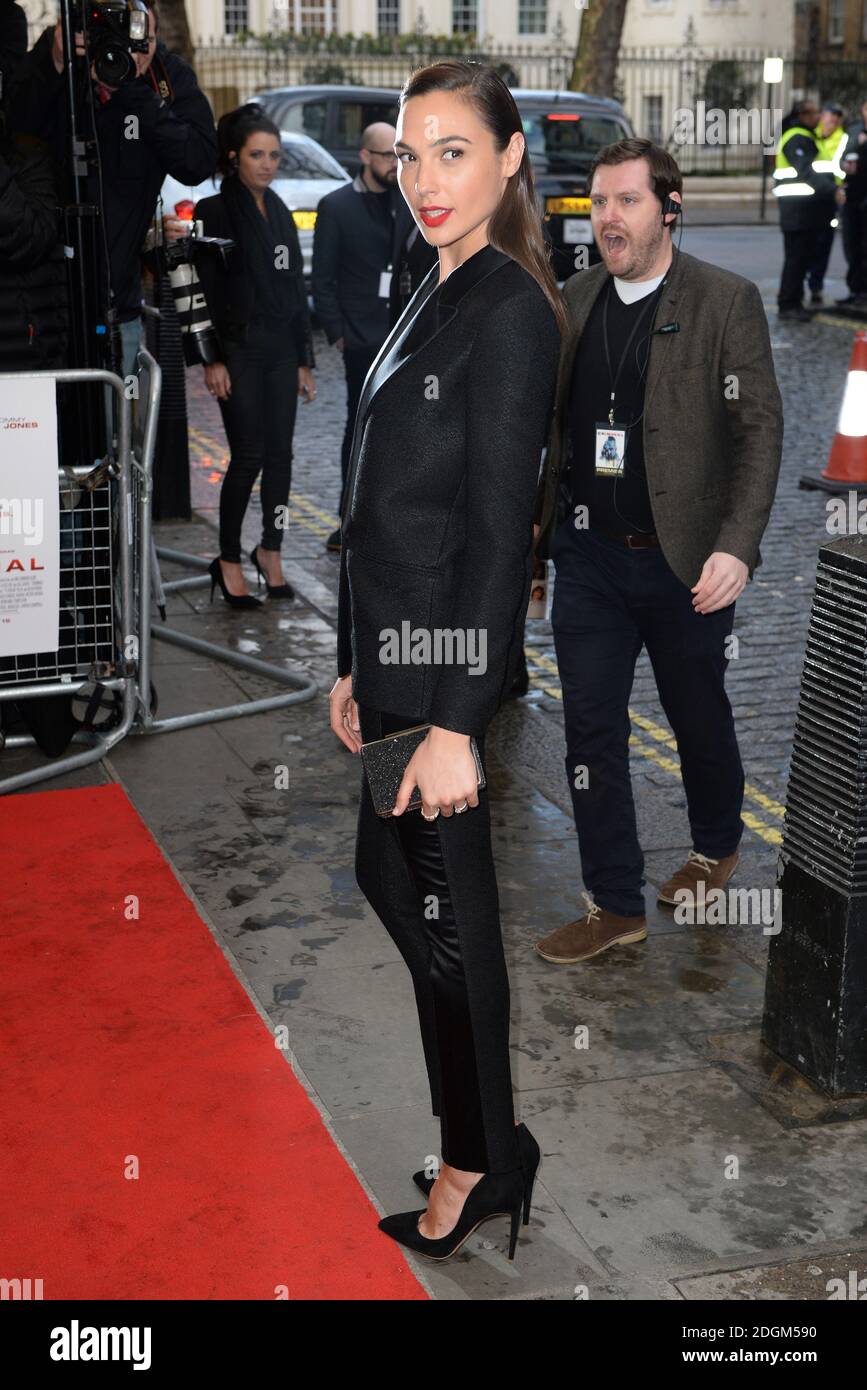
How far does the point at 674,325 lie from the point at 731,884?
5.55 feet

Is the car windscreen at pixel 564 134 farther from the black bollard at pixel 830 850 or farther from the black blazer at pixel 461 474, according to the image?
the black blazer at pixel 461 474

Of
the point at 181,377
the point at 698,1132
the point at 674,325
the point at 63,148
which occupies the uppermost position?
the point at 63,148

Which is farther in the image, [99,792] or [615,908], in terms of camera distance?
[99,792]

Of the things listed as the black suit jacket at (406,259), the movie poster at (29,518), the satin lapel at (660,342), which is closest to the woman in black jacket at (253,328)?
the black suit jacket at (406,259)

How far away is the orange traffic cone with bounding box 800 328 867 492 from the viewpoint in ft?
33.4

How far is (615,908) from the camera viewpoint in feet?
15.1

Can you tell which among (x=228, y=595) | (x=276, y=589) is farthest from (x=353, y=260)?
(x=228, y=595)

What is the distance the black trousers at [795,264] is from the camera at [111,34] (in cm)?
1251

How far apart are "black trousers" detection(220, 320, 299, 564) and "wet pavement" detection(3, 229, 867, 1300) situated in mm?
523

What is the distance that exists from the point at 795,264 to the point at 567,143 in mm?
3234

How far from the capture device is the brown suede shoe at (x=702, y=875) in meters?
4.91

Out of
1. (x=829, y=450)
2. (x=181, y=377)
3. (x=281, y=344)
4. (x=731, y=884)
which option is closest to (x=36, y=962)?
(x=731, y=884)
